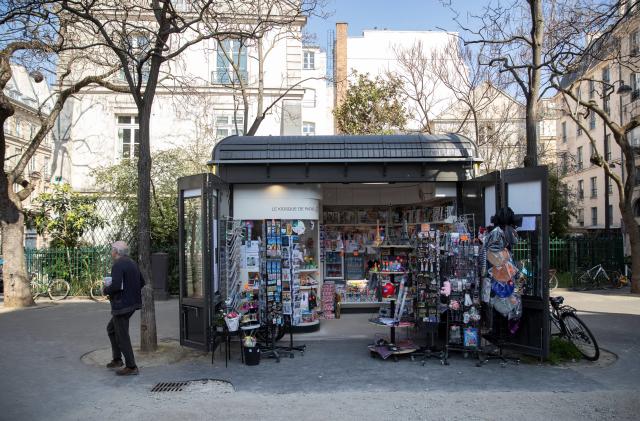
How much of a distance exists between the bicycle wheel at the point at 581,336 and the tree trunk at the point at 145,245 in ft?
20.7

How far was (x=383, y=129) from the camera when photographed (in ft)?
74.5

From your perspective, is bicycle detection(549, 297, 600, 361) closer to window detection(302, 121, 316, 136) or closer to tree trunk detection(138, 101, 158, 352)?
tree trunk detection(138, 101, 158, 352)

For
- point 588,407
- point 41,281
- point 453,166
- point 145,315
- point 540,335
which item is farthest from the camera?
point 41,281

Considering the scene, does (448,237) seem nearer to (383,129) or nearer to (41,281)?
(41,281)

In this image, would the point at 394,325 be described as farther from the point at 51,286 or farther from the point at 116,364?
the point at 51,286

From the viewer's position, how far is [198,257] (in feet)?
26.1

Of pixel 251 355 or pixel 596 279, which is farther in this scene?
pixel 596 279

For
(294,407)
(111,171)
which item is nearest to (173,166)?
(111,171)

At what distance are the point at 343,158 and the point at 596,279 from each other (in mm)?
12425

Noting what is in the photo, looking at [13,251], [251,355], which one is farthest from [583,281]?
[13,251]

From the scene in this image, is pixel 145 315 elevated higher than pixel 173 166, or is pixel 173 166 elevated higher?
pixel 173 166

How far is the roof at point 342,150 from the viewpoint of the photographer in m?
9.59

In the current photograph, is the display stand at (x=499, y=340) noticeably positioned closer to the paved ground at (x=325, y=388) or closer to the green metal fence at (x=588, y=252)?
the paved ground at (x=325, y=388)

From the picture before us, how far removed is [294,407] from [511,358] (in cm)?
363
